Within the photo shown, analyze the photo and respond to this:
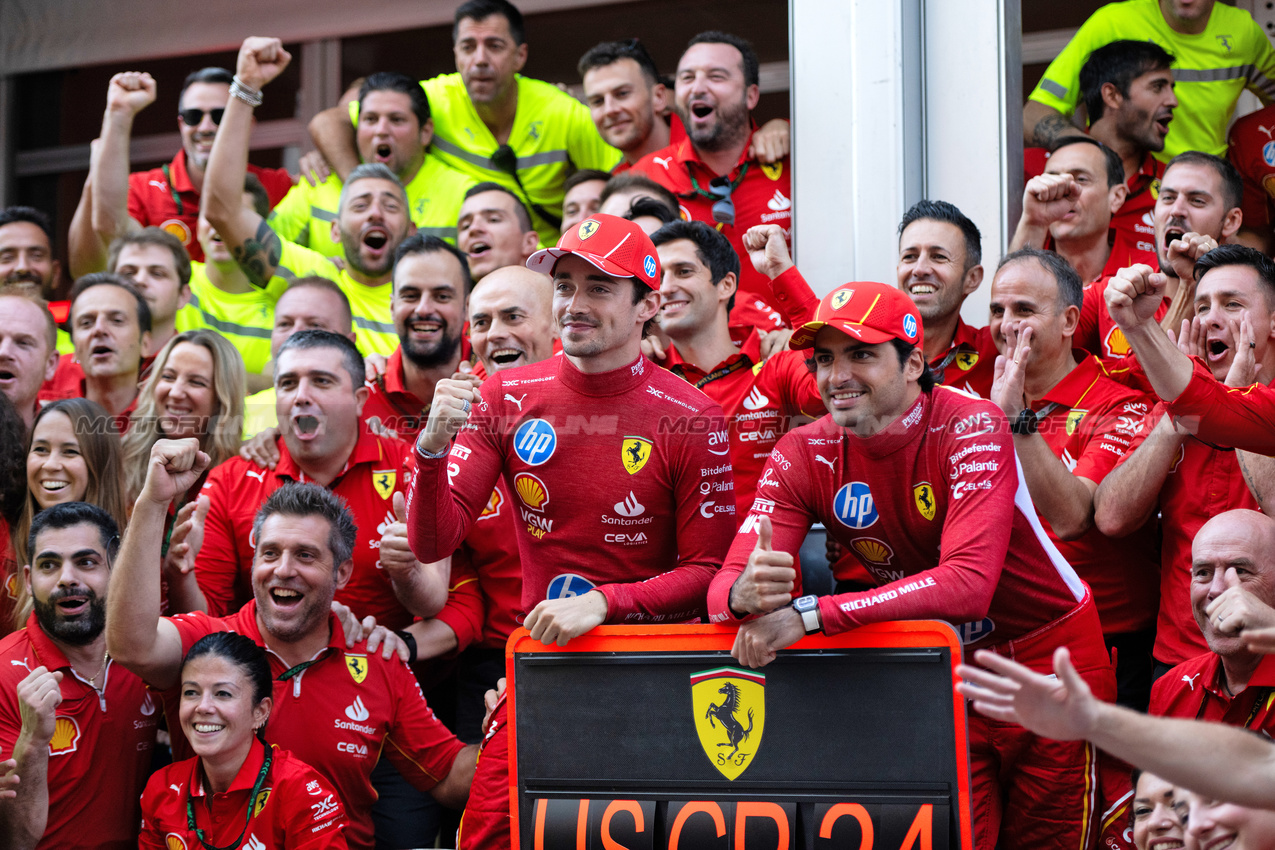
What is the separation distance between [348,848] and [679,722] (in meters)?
1.34

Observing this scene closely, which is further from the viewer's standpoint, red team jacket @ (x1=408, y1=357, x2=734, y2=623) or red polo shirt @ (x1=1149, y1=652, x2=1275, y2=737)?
red team jacket @ (x1=408, y1=357, x2=734, y2=623)

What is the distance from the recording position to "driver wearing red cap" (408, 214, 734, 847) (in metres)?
3.42

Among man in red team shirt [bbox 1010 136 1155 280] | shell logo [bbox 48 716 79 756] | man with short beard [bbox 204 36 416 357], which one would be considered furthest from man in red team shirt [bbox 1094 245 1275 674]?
man with short beard [bbox 204 36 416 357]

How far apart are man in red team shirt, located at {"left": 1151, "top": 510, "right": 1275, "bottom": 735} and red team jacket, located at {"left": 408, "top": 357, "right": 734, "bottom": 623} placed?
1.23 metres

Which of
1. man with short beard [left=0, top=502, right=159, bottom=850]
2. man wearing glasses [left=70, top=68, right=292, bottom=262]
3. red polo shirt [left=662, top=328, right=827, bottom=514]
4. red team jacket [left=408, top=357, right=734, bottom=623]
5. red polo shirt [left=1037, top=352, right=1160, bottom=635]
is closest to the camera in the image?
red team jacket [left=408, top=357, right=734, bottom=623]

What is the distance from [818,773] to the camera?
2812 millimetres

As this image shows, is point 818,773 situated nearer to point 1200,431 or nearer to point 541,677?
point 541,677

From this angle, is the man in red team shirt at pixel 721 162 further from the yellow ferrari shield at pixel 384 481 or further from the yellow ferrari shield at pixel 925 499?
the yellow ferrari shield at pixel 925 499

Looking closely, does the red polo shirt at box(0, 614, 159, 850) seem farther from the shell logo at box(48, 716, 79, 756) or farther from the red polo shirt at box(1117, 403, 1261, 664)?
the red polo shirt at box(1117, 403, 1261, 664)

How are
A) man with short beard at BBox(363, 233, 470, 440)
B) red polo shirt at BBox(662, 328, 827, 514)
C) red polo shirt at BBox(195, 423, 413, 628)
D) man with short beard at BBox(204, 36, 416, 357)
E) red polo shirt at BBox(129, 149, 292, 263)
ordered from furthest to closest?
red polo shirt at BBox(129, 149, 292, 263)
man with short beard at BBox(204, 36, 416, 357)
man with short beard at BBox(363, 233, 470, 440)
red polo shirt at BBox(195, 423, 413, 628)
red polo shirt at BBox(662, 328, 827, 514)

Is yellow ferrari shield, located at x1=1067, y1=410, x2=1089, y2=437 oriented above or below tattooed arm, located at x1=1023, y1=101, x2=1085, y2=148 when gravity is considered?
below

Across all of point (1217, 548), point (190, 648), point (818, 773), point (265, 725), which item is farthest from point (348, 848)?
point (1217, 548)

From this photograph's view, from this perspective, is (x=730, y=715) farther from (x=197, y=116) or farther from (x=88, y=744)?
(x=197, y=116)

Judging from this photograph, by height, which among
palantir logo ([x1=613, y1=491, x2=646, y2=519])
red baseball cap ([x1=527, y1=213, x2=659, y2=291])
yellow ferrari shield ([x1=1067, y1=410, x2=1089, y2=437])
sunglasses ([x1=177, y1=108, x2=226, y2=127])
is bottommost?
palantir logo ([x1=613, y1=491, x2=646, y2=519])
